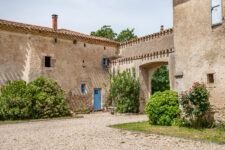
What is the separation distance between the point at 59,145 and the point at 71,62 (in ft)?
32.8

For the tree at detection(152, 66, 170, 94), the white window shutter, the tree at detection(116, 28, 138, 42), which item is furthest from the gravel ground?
the tree at detection(116, 28, 138, 42)

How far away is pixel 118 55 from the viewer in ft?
60.1

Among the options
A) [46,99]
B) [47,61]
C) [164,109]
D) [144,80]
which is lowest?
[164,109]

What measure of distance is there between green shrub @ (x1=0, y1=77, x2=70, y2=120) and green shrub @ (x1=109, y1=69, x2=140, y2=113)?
3469 mm

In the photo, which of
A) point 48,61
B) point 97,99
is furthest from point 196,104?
point 48,61

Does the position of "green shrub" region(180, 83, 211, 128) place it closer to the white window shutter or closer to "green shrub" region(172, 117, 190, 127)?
"green shrub" region(172, 117, 190, 127)

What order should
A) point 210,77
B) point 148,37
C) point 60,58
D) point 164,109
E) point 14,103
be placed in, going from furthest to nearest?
point 148,37
point 60,58
point 14,103
point 164,109
point 210,77

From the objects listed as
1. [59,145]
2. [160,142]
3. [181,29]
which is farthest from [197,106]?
[59,145]

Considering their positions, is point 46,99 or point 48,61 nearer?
point 46,99

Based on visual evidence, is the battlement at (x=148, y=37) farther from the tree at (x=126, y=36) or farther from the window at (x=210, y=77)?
the tree at (x=126, y=36)

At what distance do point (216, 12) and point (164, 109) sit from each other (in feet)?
13.3

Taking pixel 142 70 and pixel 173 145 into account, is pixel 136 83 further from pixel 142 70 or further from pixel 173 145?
pixel 173 145

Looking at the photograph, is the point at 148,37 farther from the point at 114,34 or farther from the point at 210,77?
the point at 114,34

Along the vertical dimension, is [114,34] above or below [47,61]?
above
